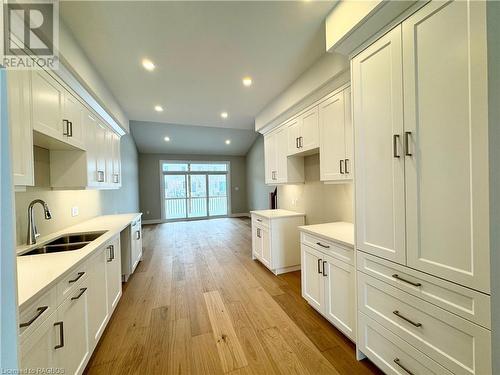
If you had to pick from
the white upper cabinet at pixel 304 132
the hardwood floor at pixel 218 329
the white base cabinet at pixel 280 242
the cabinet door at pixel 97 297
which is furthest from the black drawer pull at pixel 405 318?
the cabinet door at pixel 97 297

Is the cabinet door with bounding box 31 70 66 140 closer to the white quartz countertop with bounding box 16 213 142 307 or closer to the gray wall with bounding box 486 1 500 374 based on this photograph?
the white quartz countertop with bounding box 16 213 142 307

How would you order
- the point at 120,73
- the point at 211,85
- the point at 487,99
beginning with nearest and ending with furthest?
1. the point at 487,99
2. the point at 120,73
3. the point at 211,85

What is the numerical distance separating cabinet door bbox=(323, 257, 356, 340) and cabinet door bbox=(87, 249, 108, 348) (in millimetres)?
2056

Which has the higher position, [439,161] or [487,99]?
[487,99]

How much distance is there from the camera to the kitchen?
95 cm

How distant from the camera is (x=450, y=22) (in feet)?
3.28

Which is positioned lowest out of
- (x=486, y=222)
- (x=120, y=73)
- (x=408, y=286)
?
(x=408, y=286)

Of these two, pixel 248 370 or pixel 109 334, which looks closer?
pixel 248 370

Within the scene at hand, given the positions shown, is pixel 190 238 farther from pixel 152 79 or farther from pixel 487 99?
→ pixel 487 99

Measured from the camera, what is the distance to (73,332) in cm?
133

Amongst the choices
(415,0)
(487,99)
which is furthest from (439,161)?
(415,0)

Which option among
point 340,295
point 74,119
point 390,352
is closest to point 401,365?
point 390,352

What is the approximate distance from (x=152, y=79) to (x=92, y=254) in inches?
94.1

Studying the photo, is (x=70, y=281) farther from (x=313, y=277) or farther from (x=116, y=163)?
(x=116, y=163)
